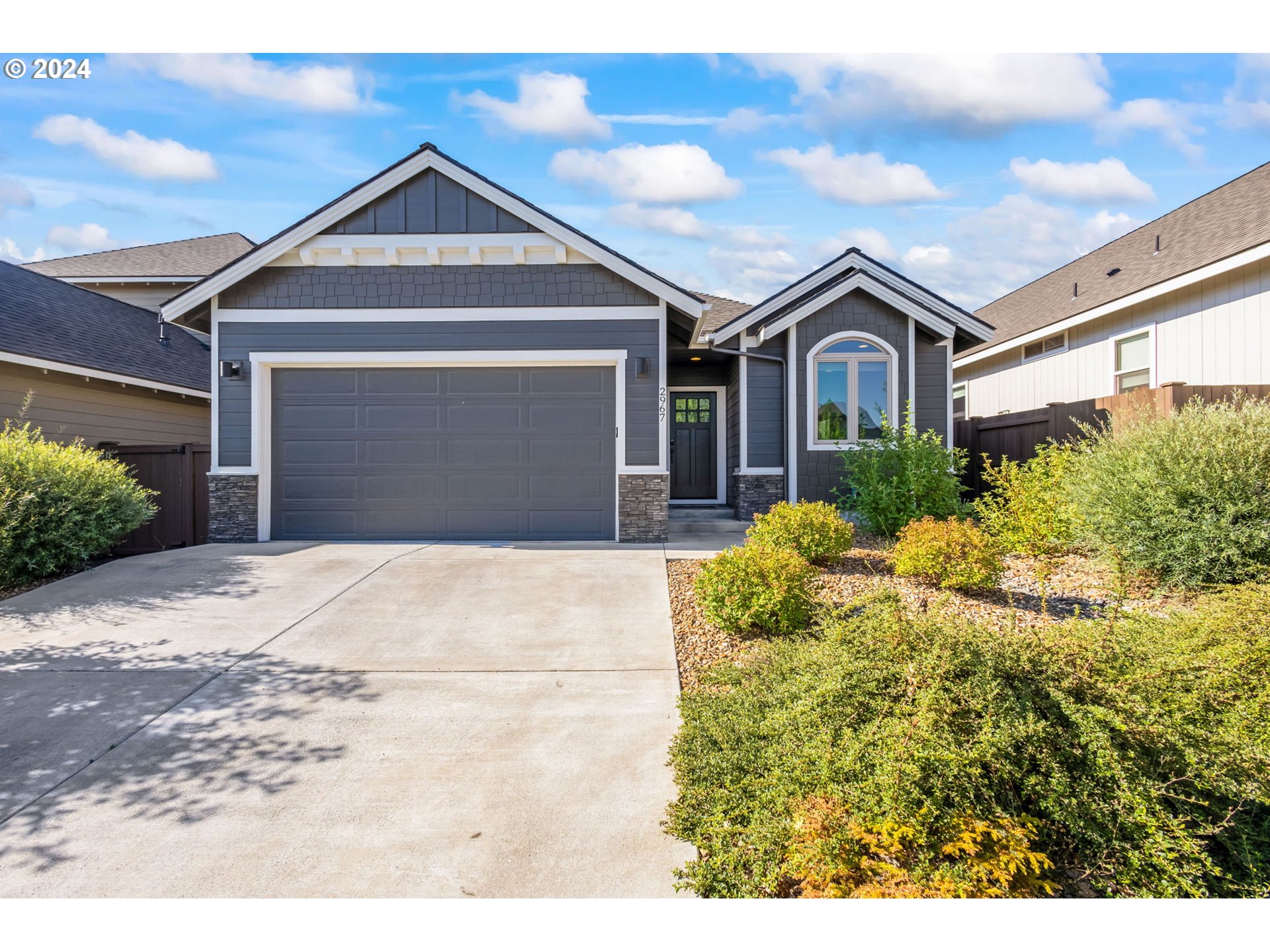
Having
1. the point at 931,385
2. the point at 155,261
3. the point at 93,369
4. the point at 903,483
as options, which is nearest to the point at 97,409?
the point at 93,369

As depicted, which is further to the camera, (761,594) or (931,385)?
(931,385)

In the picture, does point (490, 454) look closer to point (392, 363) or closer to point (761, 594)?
point (392, 363)

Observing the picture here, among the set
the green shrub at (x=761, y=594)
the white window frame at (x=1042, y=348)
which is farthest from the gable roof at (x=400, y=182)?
the white window frame at (x=1042, y=348)

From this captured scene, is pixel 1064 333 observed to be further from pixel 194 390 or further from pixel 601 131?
pixel 194 390

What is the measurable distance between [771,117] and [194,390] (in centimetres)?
1135

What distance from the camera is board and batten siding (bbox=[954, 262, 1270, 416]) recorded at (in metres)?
9.12

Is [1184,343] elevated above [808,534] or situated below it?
above

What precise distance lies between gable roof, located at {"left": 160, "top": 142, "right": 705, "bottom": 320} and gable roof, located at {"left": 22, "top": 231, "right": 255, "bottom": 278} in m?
8.29

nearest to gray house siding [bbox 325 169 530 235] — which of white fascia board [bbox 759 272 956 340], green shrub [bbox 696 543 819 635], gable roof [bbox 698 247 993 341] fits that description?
gable roof [bbox 698 247 993 341]

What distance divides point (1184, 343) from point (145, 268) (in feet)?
71.7

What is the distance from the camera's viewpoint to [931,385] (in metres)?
10.9

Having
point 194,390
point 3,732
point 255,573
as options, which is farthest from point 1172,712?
point 194,390

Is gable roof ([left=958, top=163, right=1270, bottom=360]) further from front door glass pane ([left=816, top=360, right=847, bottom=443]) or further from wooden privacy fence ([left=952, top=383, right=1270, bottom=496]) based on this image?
front door glass pane ([left=816, top=360, right=847, bottom=443])

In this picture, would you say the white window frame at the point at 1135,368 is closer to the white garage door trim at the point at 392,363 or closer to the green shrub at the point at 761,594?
the white garage door trim at the point at 392,363
